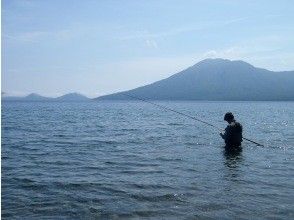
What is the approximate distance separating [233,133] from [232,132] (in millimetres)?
123

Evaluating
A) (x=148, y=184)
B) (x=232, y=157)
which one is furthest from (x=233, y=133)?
(x=148, y=184)

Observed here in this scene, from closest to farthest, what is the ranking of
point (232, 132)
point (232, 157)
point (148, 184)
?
point (148, 184), point (232, 157), point (232, 132)

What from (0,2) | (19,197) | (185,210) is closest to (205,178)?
(185,210)

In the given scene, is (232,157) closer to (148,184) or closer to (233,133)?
(233,133)

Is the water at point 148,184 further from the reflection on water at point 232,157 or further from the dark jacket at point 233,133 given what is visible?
the dark jacket at point 233,133

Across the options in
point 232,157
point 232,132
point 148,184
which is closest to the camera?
point 148,184

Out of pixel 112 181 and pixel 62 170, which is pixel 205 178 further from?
pixel 62 170

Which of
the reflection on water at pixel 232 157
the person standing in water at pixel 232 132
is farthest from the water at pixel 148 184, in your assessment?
the person standing in water at pixel 232 132

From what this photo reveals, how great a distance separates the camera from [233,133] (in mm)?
22016

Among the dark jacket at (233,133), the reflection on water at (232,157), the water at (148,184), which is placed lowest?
the water at (148,184)

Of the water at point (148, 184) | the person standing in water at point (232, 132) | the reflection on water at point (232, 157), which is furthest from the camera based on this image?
the person standing in water at point (232, 132)

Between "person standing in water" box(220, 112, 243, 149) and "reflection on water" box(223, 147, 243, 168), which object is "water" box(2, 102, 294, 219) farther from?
"person standing in water" box(220, 112, 243, 149)

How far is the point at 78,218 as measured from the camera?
10398mm

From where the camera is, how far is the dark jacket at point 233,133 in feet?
70.9
